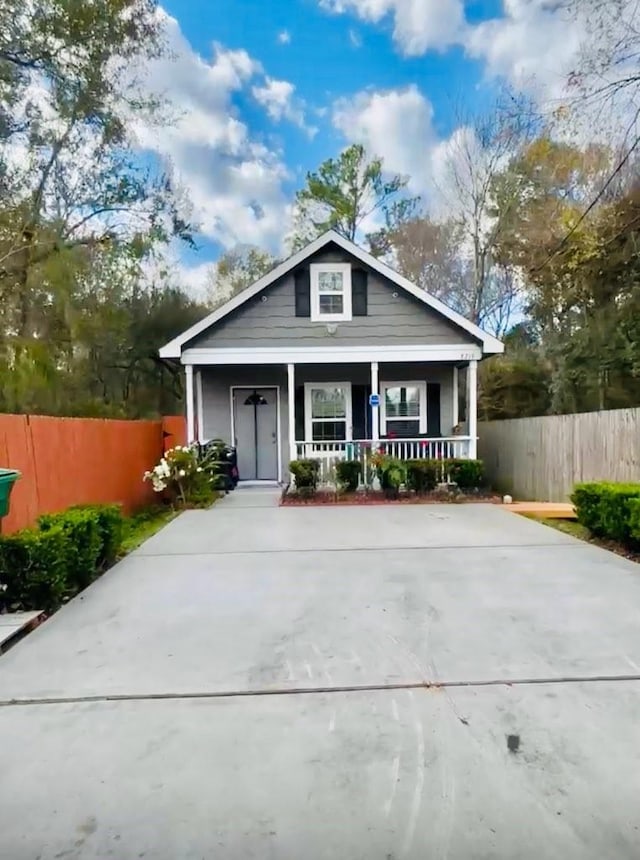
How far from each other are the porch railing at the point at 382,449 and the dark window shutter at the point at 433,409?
76 centimetres

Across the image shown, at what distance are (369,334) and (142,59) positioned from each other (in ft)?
25.4

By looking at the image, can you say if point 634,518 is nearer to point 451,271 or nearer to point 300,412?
point 300,412

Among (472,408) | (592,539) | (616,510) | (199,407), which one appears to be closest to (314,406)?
(199,407)

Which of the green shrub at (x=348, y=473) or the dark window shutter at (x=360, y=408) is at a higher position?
the dark window shutter at (x=360, y=408)

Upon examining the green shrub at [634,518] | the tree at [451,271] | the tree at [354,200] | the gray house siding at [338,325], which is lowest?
the green shrub at [634,518]

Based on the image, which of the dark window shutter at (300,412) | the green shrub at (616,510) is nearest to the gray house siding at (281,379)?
the dark window shutter at (300,412)

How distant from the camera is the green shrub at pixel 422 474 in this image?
10.6 m

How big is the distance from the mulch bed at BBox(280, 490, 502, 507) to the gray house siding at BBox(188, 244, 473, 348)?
323cm

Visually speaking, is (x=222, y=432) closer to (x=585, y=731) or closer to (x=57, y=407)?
(x=57, y=407)

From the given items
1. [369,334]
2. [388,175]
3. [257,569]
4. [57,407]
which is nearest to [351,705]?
[257,569]

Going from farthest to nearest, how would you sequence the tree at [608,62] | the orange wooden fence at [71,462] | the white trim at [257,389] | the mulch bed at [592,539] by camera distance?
1. the white trim at [257,389]
2. the tree at [608,62]
3. the mulch bed at [592,539]
4. the orange wooden fence at [71,462]

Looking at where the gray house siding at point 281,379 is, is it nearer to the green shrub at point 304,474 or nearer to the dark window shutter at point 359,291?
the dark window shutter at point 359,291

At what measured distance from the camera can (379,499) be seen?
34.2 feet

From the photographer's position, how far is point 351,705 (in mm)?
2824
